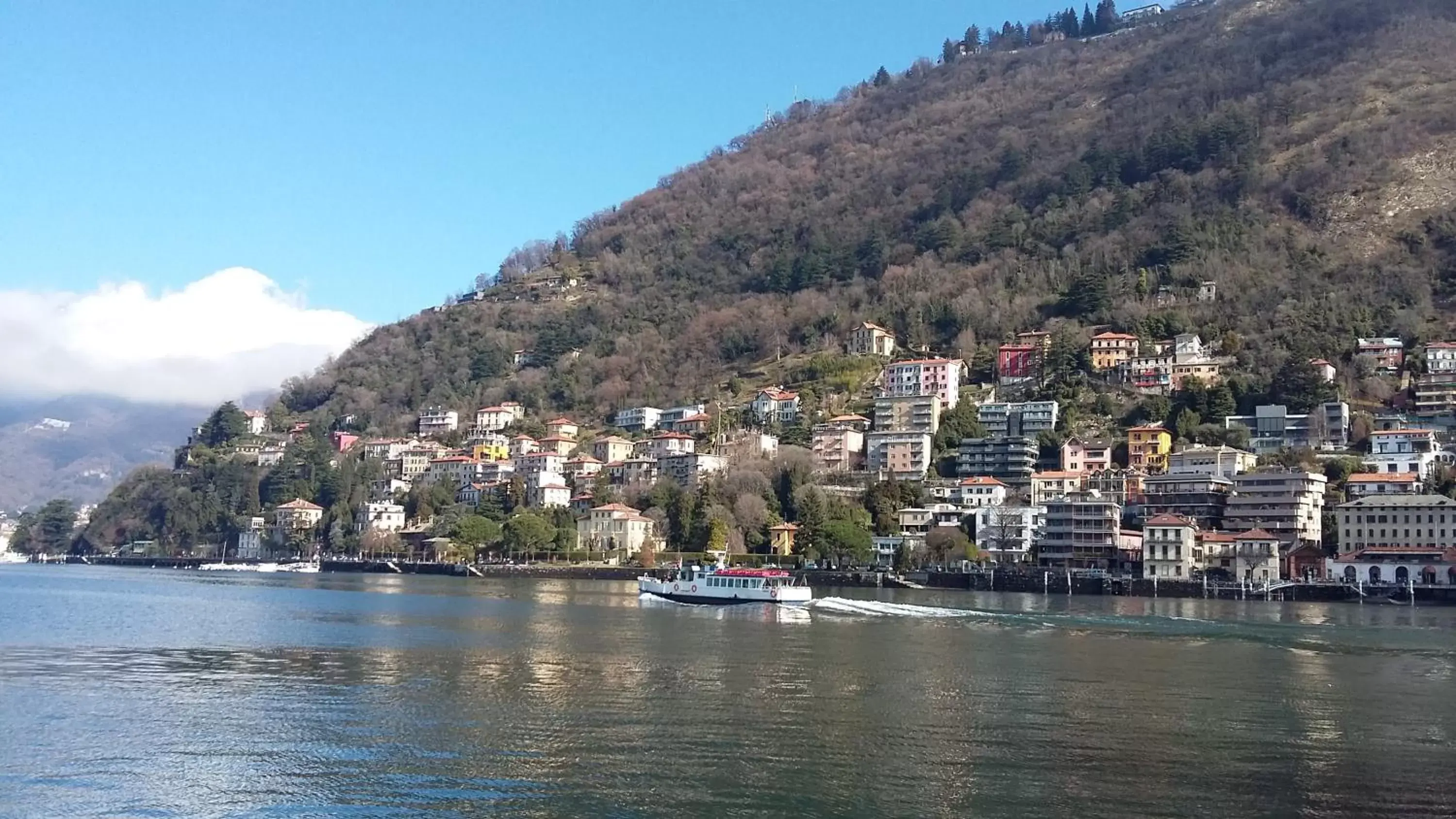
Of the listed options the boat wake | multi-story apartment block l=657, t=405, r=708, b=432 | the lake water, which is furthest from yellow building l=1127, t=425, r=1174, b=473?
the lake water

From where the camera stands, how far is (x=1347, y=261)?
378 ft

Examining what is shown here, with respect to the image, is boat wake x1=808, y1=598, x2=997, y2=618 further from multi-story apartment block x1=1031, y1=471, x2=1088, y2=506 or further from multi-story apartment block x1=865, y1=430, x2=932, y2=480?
multi-story apartment block x1=865, y1=430, x2=932, y2=480

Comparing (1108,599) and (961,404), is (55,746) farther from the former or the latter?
(961,404)

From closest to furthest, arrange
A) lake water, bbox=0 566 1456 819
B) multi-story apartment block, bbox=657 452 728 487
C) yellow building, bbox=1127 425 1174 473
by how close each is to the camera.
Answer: lake water, bbox=0 566 1456 819 < yellow building, bbox=1127 425 1174 473 < multi-story apartment block, bbox=657 452 728 487

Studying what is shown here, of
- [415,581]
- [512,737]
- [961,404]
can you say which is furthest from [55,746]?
[961,404]

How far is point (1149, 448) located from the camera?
92.6 m

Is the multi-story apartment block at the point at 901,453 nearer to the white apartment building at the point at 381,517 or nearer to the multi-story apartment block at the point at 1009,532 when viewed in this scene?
the multi-story apartment block at the point at 1009,532

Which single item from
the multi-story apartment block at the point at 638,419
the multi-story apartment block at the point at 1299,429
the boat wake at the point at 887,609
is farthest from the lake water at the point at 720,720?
the multi-story apartment block at the point at 638,419

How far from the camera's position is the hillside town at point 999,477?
77.2 meters

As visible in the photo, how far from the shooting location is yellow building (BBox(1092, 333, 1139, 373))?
105 metres

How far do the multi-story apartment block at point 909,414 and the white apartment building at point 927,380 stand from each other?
2496 millimetres

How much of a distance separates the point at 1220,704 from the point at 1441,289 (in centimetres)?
9632

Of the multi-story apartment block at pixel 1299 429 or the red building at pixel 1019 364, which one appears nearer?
the multi-story apartment block at pixel 1299 429

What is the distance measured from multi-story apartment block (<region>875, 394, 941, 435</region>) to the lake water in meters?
56.2
